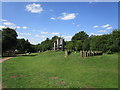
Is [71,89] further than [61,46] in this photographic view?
No

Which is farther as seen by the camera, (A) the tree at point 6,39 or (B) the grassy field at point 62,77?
(A) the tree at point 6,39

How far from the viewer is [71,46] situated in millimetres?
53906

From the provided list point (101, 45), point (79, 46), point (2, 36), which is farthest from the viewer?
point (79, 46)

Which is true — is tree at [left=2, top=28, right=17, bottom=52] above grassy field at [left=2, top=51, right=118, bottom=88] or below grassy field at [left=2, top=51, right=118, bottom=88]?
above

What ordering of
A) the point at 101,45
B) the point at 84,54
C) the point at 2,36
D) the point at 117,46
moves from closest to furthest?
the point at 84,54 → the point at 117,46 → the point at 101,45 → the point at 2,36

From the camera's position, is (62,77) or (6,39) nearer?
(62,77)

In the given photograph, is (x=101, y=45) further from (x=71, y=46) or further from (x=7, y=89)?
(x=7, y=89)

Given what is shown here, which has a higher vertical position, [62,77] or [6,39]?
[6,39]

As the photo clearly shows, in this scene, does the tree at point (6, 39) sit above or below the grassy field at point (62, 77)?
above

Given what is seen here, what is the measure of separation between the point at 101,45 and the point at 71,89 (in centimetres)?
3209

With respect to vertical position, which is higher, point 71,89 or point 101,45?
point 101,45

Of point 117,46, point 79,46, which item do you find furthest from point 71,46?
point 117,46

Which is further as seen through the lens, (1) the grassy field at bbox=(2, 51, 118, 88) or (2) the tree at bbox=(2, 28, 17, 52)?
(2) the tree at bbox=(2, 28, 17, 52)

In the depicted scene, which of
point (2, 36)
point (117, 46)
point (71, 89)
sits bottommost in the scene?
point (71, 89)
